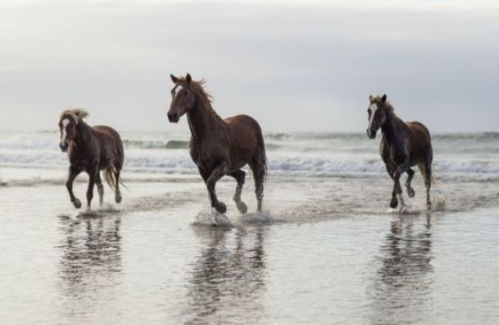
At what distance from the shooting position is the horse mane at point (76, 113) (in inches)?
559

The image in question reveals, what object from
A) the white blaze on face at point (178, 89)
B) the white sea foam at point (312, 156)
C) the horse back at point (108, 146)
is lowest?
the white sea foam at point (312, 156)

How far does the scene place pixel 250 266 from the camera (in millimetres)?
8797

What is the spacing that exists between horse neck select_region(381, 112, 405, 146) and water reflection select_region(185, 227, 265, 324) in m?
4.51

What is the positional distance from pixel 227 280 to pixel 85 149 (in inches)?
288

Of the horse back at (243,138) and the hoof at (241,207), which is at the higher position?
the horse back at (243,138)

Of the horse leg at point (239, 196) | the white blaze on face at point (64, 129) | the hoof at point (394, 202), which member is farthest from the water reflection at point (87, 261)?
the hoof at point (394, 202)

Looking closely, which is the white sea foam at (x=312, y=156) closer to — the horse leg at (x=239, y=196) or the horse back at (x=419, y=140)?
the horse back at (x=419, y=140)

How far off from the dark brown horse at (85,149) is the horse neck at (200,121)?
7.25 feet

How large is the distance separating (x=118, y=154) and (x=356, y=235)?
674 cm

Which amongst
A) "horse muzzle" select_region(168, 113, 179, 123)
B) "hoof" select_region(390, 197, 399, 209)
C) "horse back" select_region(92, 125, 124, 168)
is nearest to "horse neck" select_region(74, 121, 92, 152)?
"horse back" select_region(92, 125, 124, 168)

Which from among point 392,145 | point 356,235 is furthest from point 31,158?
point 356,235

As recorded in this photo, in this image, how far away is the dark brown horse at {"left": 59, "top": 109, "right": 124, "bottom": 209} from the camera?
14.0 metres

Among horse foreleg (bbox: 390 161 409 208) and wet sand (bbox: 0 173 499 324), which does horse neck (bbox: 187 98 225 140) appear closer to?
wet sand (bbox: 0 173 499 324)

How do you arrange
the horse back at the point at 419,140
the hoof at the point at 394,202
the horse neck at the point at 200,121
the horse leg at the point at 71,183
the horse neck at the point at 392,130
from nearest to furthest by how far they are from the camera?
the horse neck at the point at 200,121
the horse leg at the point at 71,183
the hoof at the point at 394,202
the horse neck at the point at 392,130
the horse back at the point at 419,140
